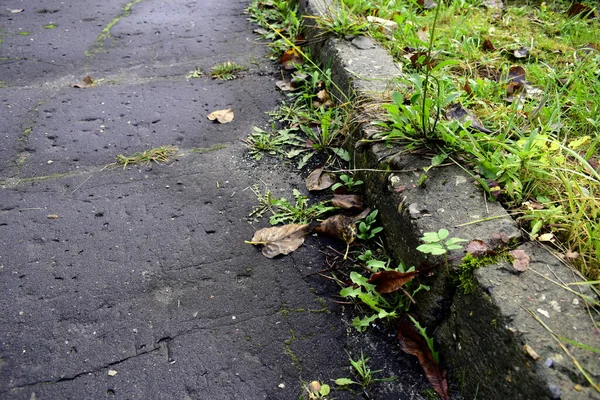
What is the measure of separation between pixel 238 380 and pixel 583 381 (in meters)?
0.96

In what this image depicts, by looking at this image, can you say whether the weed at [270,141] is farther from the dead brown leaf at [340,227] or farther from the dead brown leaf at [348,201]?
the dead brown leaf at [340,227]

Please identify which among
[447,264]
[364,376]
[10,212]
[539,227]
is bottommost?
→ [10,212]

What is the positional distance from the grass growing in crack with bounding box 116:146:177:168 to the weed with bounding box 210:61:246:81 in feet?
2.65

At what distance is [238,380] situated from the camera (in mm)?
1505

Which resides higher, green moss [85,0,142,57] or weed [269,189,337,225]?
weed [269,189,337,225]

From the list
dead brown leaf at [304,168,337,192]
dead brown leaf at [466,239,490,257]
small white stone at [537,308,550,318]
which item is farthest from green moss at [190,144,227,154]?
small white stone at [537,308,550,318]

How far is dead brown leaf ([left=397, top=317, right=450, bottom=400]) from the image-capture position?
1.45m

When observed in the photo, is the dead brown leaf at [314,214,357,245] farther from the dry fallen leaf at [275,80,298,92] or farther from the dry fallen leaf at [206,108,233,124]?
the dry fallen leaf at [275,80,298,92]

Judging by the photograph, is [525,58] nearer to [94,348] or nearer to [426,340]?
[426,340]

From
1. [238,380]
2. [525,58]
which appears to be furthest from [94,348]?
[525,58]

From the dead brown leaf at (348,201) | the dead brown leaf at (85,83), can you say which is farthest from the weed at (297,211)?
the dead brown leaf at (85,83)

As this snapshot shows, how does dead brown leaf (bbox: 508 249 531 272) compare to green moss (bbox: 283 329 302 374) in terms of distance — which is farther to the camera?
green moss (bbox: 283 329 302 374)

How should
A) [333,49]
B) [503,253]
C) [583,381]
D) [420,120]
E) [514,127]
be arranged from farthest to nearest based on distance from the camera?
1. [333,49]
2. [514,127]
3. [420,120]
4. [503,253]
5. [583,381]

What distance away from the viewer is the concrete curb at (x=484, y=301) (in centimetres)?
117
